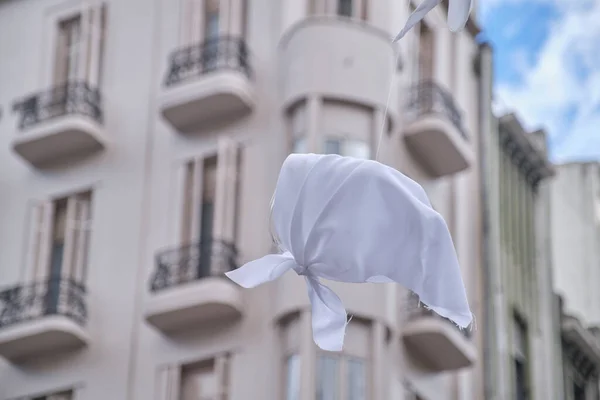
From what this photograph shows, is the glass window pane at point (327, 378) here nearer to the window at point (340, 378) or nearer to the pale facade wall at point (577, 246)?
the window at point (340, 378)

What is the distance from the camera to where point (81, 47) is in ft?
98.9

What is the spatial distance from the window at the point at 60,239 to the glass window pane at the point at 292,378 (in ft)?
14.2

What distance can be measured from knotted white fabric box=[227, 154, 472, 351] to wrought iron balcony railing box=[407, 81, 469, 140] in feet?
46.6

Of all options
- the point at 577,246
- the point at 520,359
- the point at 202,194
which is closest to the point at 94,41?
the point at 202,194

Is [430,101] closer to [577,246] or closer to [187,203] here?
[187,203]

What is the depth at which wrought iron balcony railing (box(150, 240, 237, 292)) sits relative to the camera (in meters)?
26.4

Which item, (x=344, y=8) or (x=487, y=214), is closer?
(x=344, y=8)

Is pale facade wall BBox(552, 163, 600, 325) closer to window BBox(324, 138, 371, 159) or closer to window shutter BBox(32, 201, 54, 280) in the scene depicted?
window BBox(324, 138, 371, 159)

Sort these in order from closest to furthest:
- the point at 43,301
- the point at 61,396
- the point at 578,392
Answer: the point at 61,396 → the point at 43,301 → the point at 578,392

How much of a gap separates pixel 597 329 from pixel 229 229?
13.1m

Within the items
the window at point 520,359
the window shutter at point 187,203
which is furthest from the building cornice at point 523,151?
the window shutter at point 187,203

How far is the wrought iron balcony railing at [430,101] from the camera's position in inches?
1131

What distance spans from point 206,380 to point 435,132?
5.49 metres

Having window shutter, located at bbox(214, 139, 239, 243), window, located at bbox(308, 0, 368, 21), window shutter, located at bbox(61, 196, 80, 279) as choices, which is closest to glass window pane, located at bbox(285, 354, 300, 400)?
window shutter, located at bbox(214, 139, 239, 243)
